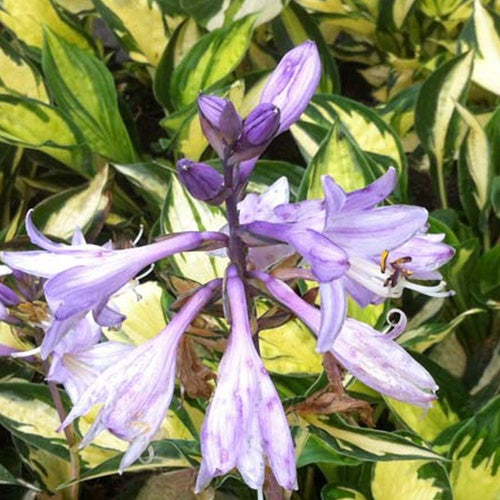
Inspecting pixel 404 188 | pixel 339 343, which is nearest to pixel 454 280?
pixel 404 188

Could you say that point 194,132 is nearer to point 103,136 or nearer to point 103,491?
point 103,136

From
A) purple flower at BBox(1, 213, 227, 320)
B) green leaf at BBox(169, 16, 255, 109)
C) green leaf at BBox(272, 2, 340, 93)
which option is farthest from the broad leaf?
purple flower at BBox(1, 213, 227, 320)

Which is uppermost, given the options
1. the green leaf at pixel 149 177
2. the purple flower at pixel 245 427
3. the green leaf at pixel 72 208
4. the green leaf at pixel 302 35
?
the purple flower at pixel 245 427

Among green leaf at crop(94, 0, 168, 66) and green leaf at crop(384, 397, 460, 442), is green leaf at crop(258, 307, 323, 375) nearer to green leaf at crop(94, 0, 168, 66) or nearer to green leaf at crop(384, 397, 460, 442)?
green leaf at crop(384, 397, 460, 442)

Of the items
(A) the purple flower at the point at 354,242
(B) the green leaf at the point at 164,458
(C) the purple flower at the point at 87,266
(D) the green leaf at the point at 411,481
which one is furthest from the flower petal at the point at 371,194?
(D) the green leaf at the point at 411,481

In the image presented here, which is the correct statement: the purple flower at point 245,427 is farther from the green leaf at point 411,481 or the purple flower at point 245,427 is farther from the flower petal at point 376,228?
the green leaf at point 411,481

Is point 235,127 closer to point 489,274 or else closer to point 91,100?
point 489,274

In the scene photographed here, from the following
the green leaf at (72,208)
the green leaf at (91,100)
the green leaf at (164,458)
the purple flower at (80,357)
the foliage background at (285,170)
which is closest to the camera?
the purple flower at (80,357)
